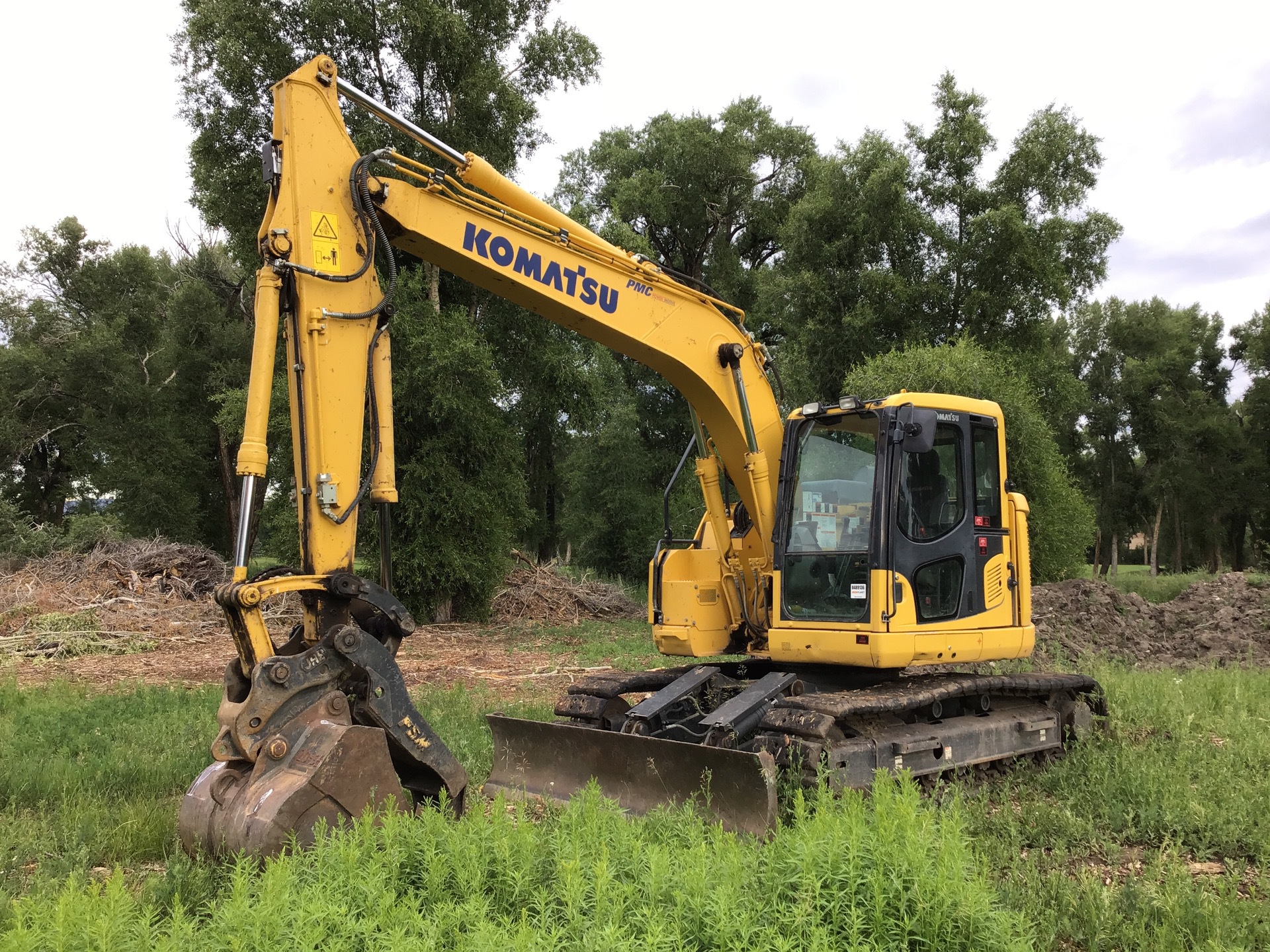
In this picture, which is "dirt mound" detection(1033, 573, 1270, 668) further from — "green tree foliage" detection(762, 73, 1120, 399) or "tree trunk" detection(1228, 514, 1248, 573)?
"tree trunk" detection(1228, 514, 1248, 573)

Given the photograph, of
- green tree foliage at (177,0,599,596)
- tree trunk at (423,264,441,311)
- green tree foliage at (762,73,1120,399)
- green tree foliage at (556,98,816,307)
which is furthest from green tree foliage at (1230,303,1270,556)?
tree trunk at (423,264,441,311)

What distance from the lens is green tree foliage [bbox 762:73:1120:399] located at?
25.6 m

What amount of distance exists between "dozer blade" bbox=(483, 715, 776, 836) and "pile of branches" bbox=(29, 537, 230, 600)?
14.2 m

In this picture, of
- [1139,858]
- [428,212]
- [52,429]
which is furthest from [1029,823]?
[52,429]

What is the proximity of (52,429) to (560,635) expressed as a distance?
22992 millimetres

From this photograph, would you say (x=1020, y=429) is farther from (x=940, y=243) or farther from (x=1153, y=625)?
(x=940, y=243)

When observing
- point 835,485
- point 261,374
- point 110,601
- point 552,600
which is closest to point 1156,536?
point 552,600

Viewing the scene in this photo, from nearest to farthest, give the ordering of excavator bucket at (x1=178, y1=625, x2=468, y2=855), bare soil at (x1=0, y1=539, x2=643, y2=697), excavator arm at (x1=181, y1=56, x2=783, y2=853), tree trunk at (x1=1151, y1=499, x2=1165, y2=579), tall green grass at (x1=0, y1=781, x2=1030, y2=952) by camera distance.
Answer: tall green grass at (x1=0, y1=781, x2=1030, y2=952) < excavator bucket at (x1=178, y1=625, x2=468, y2=855) < excavator arm at (x1=181, y1=56, x2=783, y2=853) < bare soil at (x1=0, y1=539, x2=643, y2=697) < tree trunk at (x1=1151, y1=499, x2=1165, y2=579)

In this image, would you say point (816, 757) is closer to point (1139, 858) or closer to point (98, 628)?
point (1139, 858)

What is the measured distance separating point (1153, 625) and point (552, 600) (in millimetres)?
11854

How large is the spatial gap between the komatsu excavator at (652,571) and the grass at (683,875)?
1.48ft

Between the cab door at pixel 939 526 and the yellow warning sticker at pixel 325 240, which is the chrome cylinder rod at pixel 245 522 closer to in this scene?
the yellow warning sticker at pixel 325 240

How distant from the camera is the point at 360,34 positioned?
59.9 ft

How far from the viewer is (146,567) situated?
1952cm
